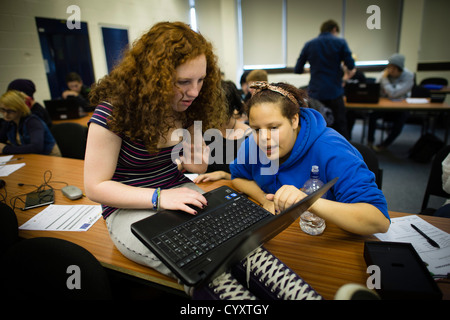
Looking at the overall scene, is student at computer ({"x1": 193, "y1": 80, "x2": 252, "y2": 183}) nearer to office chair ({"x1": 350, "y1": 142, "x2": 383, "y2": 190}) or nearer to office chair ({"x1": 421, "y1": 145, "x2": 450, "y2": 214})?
office chair ({"x1": 350, "y1": 142, "x2": 383, "y2": 190})

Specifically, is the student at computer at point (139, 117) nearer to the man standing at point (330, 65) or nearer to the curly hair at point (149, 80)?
the curly hair at point (149, 80)

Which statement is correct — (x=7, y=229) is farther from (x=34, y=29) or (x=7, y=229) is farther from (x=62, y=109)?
(x=34, y=29)

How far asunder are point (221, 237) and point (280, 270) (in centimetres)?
19

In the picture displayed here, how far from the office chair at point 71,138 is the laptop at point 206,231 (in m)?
1.82

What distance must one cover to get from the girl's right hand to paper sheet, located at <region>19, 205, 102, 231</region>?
0.42m

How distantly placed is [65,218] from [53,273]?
0.51 metres

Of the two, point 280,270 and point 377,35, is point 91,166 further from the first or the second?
point 377,35

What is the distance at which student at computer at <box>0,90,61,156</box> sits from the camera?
7.63 ft

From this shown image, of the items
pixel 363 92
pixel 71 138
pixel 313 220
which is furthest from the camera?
pixel 363 92

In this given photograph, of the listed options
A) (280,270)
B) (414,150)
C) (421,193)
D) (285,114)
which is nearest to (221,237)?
(280,270)

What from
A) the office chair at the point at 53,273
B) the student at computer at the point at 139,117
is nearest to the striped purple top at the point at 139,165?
the student at computer at the point at 139,117

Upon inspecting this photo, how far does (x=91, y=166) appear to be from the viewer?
0.90 m

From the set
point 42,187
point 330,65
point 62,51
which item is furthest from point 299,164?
point 62,51

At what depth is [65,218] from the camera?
1.21 m
